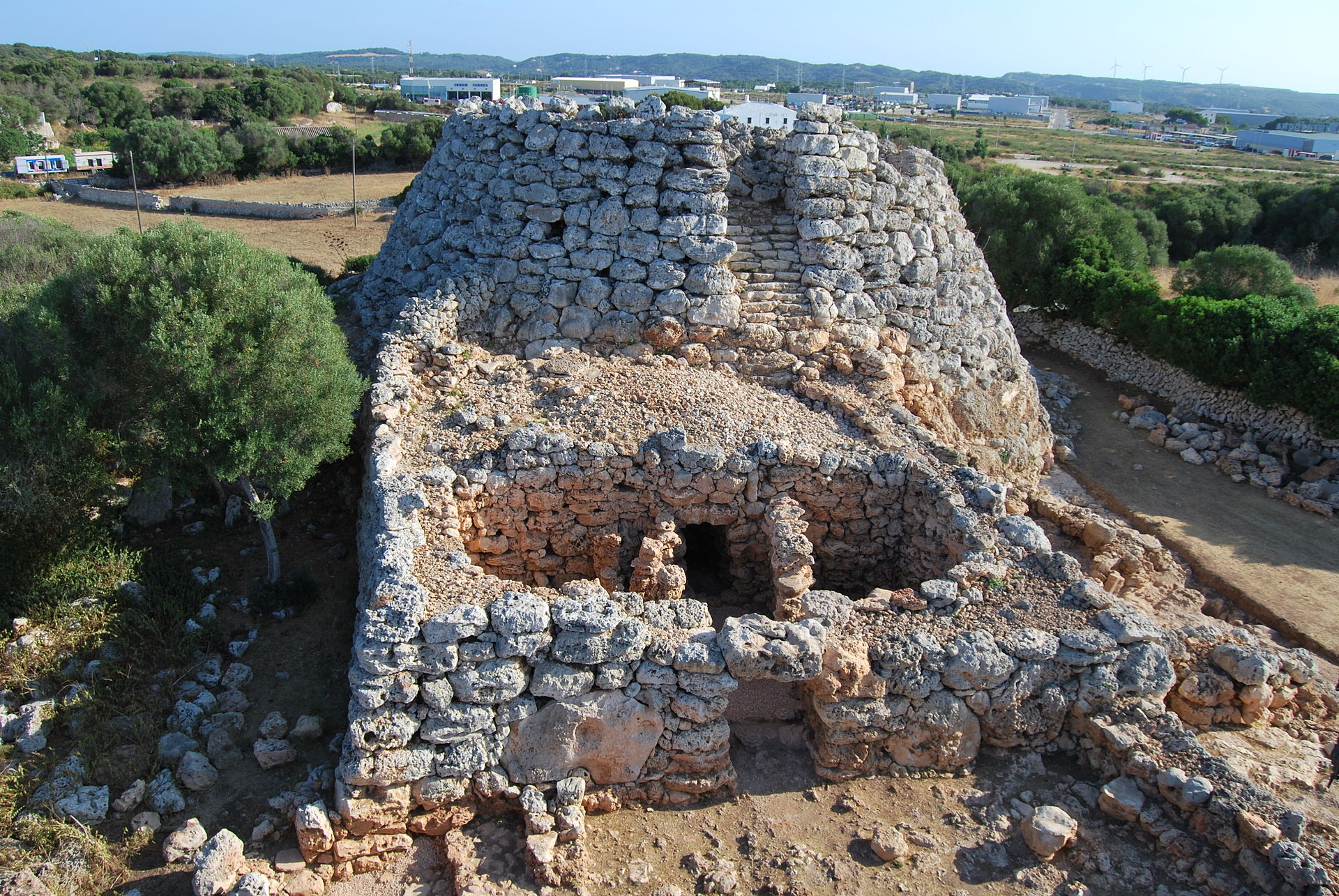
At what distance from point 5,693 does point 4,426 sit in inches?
101

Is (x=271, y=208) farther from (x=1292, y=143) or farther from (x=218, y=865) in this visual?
(x=1292, y=143)

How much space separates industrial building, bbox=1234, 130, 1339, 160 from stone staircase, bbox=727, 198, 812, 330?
280 feet

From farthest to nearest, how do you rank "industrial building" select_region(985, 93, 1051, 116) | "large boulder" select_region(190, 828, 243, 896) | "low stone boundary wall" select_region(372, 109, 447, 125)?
"industrial building" select_region(985, 93, 1051, 116) < "low stone boundary wall" select_region(372, 109, 447, 125) < "large boulder" select_region(190, 828, 243, 896)

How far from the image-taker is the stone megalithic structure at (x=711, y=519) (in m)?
6.82

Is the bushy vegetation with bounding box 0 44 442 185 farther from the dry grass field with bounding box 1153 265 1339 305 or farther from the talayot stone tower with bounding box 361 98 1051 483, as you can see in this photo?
the dry grass field with bounding box 1153 265 1339 305

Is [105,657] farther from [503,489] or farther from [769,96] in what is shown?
[769,96]

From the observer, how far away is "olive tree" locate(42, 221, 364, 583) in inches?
334

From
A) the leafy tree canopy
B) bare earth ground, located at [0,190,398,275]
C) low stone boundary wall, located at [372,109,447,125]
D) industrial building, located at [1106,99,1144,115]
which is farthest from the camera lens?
industrial building, located at [1106,99,1144,115]

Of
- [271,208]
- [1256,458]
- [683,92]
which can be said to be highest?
[683,92]

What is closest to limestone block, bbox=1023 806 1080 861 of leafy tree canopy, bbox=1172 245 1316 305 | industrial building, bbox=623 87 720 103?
leafy tree canopy, bbox=1172 245 1316 305

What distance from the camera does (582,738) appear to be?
6.98 metres

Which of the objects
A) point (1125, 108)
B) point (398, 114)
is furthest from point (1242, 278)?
point (1125, 108)

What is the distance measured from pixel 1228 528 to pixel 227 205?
101 ft

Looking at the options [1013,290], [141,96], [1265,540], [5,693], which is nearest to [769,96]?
[141,96]
